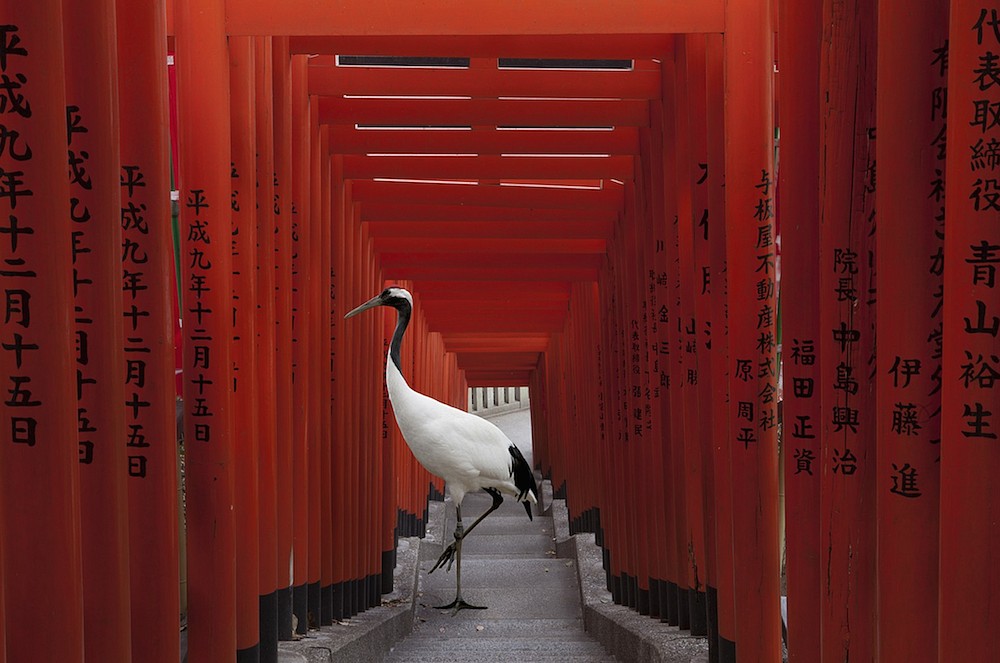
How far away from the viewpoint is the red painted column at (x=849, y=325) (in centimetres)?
290

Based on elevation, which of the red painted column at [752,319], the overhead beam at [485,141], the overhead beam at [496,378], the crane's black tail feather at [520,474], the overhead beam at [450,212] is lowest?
the overhead beam at [496,378]

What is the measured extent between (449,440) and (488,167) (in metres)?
2.08

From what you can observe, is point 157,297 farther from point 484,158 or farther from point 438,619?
point 438,619

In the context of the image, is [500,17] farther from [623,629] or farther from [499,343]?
[499,343]

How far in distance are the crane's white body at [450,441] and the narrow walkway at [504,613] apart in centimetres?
102

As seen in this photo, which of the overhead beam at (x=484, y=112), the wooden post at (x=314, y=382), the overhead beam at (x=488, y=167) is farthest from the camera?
the overhead beam at (x=488, y=167)

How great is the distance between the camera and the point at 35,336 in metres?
2.36

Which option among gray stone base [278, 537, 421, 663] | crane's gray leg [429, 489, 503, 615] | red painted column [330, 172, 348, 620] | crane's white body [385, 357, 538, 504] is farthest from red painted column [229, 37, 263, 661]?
crane's gray leg [429, 489, 503, 615]

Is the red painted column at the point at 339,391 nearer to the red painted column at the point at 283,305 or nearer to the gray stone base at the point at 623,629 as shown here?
the red painted column at the point at 283,305

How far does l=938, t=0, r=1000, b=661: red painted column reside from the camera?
85.0 inches

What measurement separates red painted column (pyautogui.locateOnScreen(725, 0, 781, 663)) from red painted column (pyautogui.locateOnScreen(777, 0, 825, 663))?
0.81 m

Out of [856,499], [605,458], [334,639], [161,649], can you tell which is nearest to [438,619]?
[605,458]

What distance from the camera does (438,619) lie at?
30.6ft

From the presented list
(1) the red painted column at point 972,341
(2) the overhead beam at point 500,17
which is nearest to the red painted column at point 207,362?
(2) the overhead beam at point 500,17
